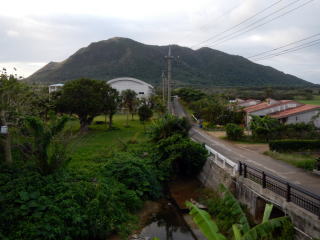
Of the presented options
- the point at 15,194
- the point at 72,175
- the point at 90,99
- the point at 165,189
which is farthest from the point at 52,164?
the point at 90,99

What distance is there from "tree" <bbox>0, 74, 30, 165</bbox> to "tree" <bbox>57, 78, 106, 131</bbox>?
13087mm

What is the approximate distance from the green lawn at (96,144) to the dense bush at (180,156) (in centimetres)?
450

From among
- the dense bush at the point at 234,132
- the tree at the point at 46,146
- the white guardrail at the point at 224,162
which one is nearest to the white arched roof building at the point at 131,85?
the dense bush at the point at 234,132

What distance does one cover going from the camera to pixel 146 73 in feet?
437

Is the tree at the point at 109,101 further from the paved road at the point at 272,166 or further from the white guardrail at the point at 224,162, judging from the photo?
the white guardrail at the point at 224,162

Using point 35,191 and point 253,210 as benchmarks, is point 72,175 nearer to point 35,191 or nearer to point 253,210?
point 35,191

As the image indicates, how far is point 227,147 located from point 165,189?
8.03 metres

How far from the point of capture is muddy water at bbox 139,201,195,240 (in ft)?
42.3

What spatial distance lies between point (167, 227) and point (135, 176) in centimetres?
448

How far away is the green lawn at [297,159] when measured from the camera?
52.9 feet

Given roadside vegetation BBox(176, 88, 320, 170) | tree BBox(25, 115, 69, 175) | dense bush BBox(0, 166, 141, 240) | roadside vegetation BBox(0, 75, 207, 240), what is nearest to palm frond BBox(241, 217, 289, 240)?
roadside vegetation BBox(0, 75, 207, 240)

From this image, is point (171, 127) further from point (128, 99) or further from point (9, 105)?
point (128, 99)

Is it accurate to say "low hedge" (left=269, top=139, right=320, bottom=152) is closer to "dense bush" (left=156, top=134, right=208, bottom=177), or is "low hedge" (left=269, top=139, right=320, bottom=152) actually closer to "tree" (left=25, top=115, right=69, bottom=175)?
"dense bush" (left=156, top=134, right=208, bottom=177)

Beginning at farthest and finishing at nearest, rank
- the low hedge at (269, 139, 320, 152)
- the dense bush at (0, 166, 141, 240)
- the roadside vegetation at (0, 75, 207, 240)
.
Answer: the low hedge at (269, 139, 320, 152), the roadside vegetation at (0, 75, 207, 240), the dense bush at (0, 166, 141, 240)
